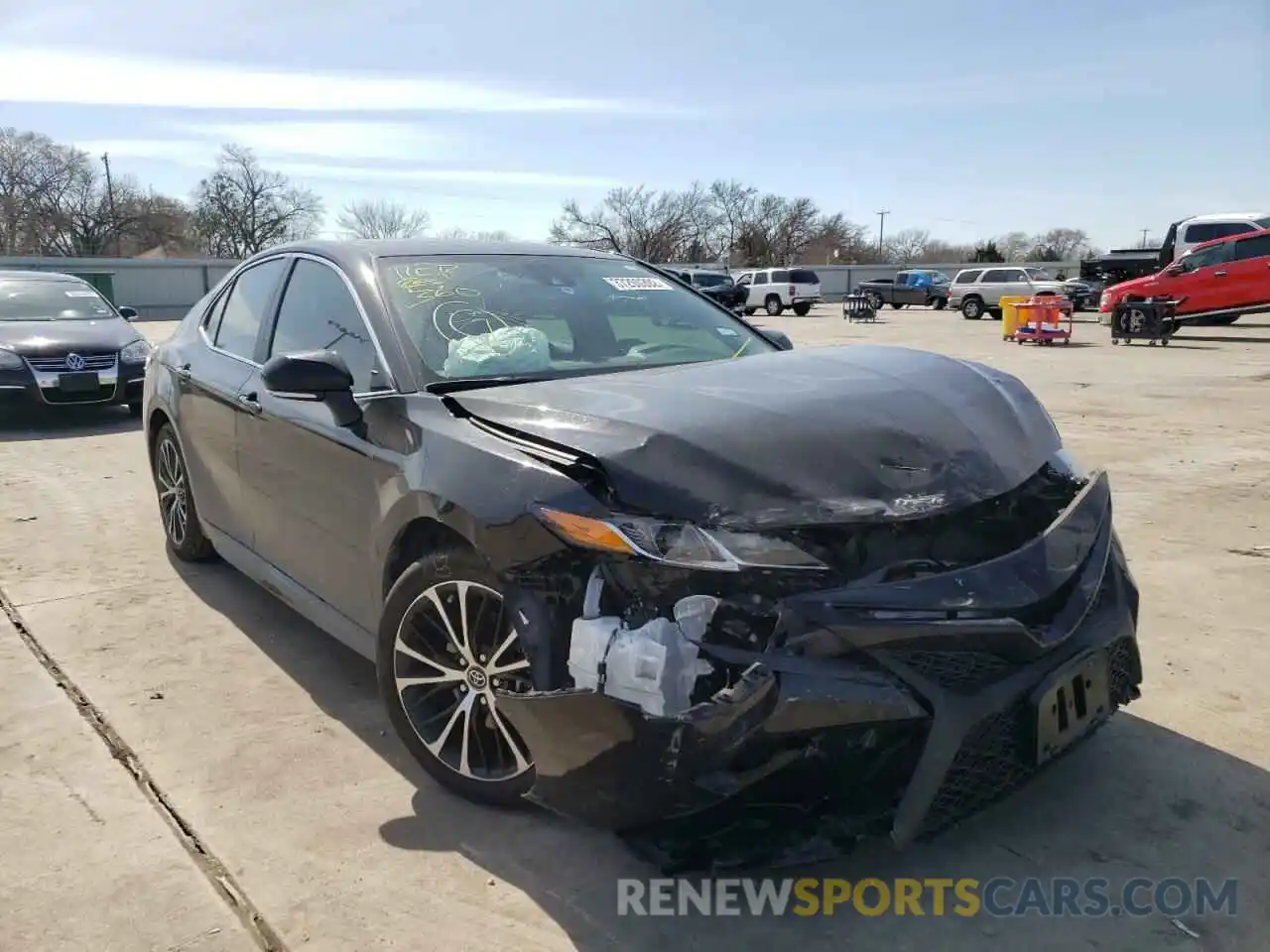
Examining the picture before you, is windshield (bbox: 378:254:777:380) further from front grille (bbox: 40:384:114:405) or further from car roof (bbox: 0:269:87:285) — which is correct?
car roof (bbox: 0:269:87:285)

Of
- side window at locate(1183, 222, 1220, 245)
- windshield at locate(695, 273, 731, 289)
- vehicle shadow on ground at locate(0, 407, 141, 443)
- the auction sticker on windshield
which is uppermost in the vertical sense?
side window at locate(1183, 222, 1220, 245)

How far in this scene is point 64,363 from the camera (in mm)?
8969

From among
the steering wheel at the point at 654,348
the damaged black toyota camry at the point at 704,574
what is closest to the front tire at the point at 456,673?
the damaged black toyota camry at the point at 704,574

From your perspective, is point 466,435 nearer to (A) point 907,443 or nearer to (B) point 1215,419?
(A) point 907,443

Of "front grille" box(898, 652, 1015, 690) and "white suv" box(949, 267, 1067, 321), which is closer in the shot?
"front grille" box(898, 652, 1015, 690)

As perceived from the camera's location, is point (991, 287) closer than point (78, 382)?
No

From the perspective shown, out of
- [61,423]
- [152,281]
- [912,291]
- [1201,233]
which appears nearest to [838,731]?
[61,423]

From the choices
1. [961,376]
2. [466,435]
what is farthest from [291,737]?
[961,376]

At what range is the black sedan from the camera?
8.84 m

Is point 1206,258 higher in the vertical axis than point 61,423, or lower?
higher

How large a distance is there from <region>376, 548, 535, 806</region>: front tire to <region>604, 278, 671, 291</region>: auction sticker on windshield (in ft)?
5.30

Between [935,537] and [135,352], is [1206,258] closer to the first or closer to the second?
[135,352]

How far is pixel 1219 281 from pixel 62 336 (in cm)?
2035

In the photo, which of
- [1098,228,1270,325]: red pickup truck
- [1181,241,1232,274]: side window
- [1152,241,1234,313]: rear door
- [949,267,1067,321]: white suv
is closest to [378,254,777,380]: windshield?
[1098,228,1270,325]: red pickup truck
